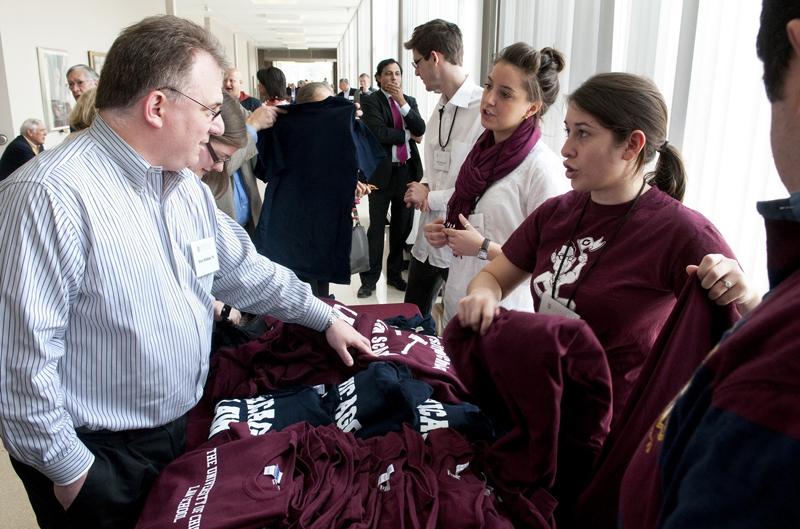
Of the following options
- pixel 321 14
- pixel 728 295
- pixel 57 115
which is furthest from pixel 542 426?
pixel 321 14

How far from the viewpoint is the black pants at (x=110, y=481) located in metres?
1.16

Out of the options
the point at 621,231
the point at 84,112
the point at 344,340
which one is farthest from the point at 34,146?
the point at 621,231

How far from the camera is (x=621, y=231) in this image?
4.32 feet

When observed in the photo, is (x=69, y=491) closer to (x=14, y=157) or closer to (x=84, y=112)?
(x=84, y=112)

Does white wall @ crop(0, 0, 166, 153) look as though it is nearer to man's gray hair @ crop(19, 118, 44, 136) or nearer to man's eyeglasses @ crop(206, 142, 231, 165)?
man's gray hair @ crop(19, 118, 44, 136)

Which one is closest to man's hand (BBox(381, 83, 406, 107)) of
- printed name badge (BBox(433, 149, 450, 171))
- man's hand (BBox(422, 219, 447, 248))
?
printed name badge (BBox(433, 149, 450, 171))

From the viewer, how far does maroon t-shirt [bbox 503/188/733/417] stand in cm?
122

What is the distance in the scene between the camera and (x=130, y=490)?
119cm

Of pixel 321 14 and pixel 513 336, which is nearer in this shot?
pixel 513 336

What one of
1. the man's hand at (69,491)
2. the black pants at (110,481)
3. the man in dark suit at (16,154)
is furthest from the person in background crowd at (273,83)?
the man's hand at (69,491)

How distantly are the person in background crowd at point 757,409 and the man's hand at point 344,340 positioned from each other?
1.11m

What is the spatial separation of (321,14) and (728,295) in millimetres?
16216

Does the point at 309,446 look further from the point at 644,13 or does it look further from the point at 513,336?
the point at 644,13

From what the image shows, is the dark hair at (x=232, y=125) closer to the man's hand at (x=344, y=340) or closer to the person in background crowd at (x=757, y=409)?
the man's hand at (x=344, y=340)
